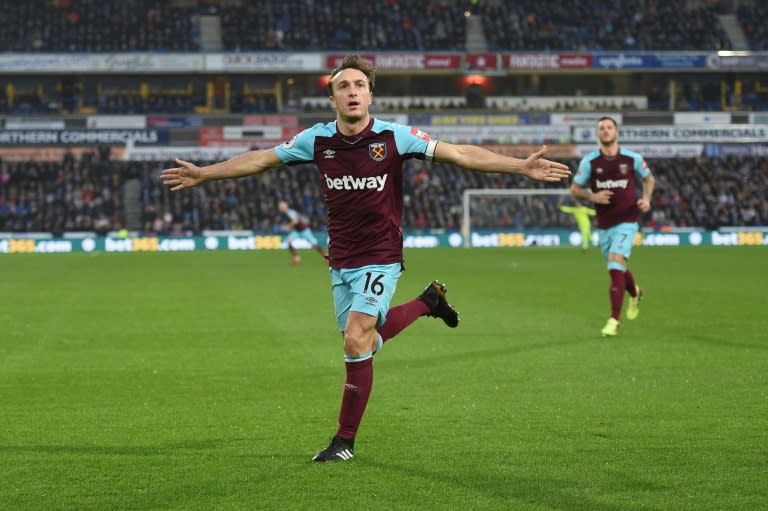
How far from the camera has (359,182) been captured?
7.06 m

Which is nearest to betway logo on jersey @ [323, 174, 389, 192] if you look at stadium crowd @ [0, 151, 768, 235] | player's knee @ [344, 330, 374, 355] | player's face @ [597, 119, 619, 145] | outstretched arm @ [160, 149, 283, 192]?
outstretched arm @ [160, 149, 283, 192]

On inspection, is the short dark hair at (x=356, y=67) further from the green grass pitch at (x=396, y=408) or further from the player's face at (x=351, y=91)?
the green grass pitch at (x=396, y=408)

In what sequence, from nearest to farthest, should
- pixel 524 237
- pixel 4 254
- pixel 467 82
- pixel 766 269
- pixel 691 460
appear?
pixel 691 460 < pixel 766 269 < pixel 4 254 < pixel 524 237 < pixel 467 82

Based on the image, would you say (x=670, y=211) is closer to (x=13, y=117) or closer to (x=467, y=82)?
(x=467, y=82)

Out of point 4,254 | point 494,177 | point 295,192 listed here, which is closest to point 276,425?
point 4,254

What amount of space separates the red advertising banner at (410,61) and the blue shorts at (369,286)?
164 feet

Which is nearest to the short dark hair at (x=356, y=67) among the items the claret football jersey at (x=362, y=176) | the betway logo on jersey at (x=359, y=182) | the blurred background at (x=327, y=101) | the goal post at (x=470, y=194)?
the claret football jersey at (x=362, y=176)

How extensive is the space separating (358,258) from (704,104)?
57.0 m

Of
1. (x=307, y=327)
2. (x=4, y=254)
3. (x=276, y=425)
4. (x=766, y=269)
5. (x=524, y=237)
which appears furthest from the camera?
(x=524, y=237)

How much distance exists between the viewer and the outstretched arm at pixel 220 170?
6953 millimetres

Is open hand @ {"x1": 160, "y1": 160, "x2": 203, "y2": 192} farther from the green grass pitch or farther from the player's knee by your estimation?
the green grass pitch

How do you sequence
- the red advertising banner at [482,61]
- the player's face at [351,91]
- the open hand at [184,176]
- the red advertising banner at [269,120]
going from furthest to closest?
the red advertising banner at [482,61]
the red advertising banner at [269,120]
the open hand at [184,176]
the player's face at [351,91]

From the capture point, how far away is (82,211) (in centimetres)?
5072

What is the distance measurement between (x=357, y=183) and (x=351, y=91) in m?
0.56
